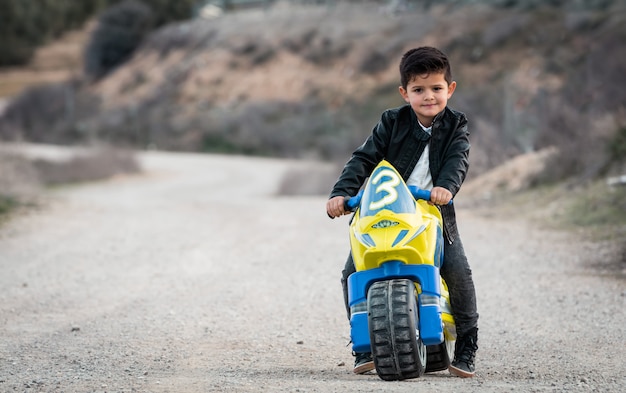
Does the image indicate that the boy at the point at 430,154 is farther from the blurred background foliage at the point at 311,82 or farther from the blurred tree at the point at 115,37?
the blurred tree at the point at 115,37

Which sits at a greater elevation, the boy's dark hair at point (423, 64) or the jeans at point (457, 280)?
the boy's dark hair at point (423, 64)

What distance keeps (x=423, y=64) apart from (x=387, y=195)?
0.81 m

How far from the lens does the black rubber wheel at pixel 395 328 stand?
188 inches

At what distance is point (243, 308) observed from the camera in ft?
26.6

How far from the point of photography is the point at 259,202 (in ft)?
63.2

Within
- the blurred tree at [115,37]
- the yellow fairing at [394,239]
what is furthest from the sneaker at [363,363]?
the blurred tree at [115,37]

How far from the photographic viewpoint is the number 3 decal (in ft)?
16.0

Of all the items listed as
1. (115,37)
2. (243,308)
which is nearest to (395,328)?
(243,308)

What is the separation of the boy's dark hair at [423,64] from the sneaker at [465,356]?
4.70ft

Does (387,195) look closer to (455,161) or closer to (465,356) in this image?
(455,161)

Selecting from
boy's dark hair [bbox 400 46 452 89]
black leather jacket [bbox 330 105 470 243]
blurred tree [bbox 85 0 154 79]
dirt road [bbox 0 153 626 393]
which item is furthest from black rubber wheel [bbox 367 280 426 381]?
blurred tree [bbox 85 0 154 79]

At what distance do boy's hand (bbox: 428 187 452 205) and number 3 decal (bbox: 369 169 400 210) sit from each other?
0.66 feet

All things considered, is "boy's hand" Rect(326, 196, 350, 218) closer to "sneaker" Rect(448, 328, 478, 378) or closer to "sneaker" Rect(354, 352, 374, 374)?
"sneaker" Rect(354, 352, 374, 374)

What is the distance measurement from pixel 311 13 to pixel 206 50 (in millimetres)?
7275
